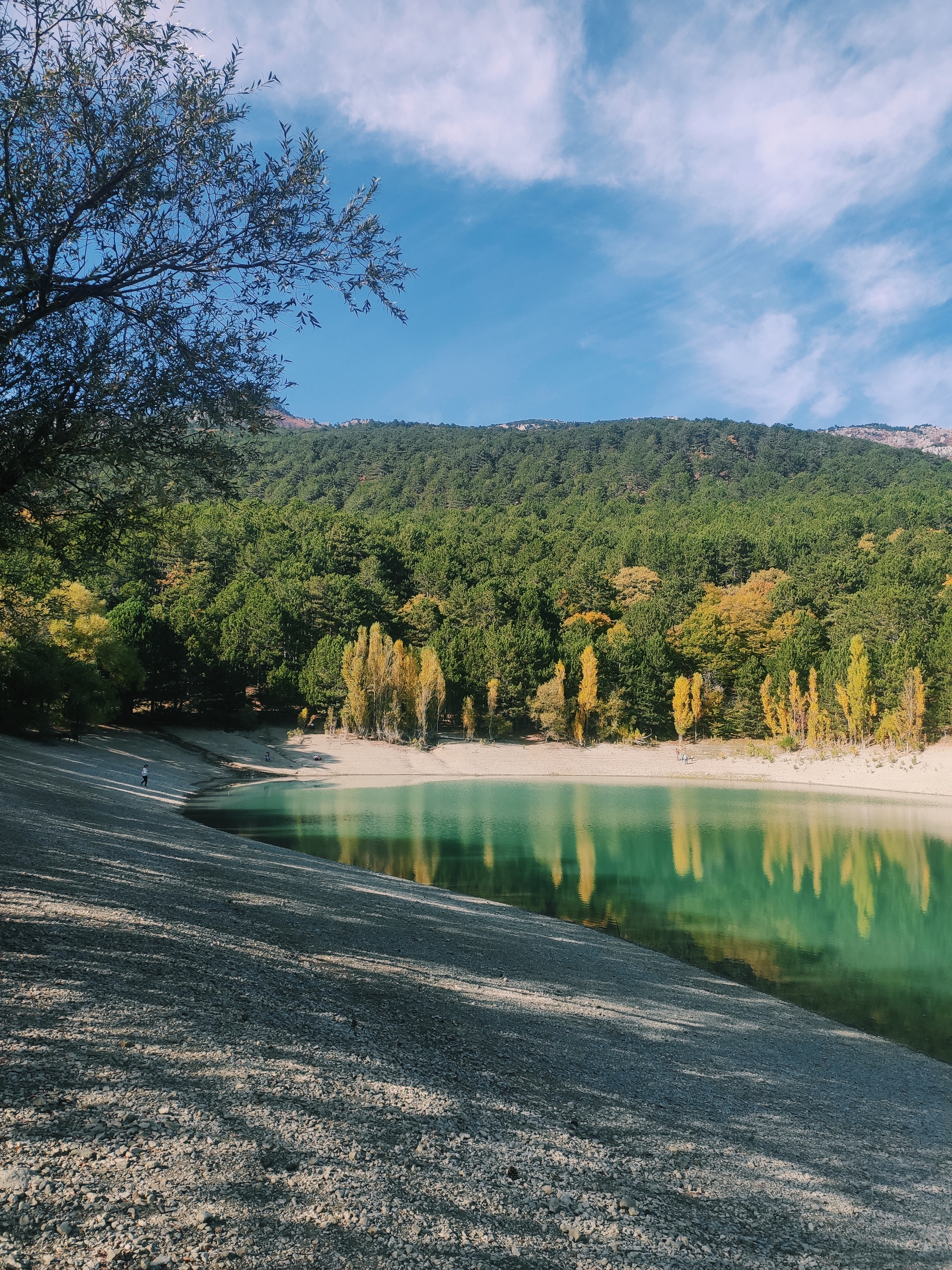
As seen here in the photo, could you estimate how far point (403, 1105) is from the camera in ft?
19.6

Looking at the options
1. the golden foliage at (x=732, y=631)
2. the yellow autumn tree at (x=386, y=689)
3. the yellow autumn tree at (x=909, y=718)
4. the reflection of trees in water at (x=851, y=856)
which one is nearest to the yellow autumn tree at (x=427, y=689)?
the yellow autumn tree at (x=386, y=689)

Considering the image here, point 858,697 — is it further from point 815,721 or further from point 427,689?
point 427,689

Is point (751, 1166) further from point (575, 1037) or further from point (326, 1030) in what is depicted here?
point (326, 1030)

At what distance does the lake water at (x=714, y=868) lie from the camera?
47.1ft

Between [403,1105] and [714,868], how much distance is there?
2020 cm

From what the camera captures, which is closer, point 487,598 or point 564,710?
point 564,710

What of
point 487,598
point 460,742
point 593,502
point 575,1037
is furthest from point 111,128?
point 593,502

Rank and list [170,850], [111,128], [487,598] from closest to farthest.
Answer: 1. [111,128]
2. [170,850]
3. [487,598]

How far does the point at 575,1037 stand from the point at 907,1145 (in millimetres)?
3499

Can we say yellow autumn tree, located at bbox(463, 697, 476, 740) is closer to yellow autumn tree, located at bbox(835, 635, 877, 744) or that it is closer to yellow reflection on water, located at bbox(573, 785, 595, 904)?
yellow reflection on water, located at bbox(573, 785, 595, 904)

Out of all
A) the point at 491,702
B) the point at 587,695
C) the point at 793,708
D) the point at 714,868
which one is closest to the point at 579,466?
the point at 587,695

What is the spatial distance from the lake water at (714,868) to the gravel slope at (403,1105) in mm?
3288

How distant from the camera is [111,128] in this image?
7.50 metres

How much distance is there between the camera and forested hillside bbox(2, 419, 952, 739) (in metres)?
55.5
